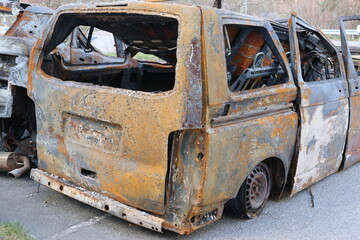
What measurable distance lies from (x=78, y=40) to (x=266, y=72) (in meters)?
2.73

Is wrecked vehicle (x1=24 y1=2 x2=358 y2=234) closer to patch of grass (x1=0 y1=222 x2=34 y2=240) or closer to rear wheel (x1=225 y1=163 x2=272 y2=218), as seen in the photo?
rear wheel (x1=225 y1=163 x2=272 y2=218)

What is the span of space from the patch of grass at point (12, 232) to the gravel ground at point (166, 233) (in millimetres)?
138

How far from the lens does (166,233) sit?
12.2ft

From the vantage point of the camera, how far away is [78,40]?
5754mm

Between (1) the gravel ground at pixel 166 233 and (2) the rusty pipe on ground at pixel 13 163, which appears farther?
(2) the rusty pipe on ground at pixel 13 163

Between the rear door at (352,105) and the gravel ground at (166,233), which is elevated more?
the rear door at (352,105)

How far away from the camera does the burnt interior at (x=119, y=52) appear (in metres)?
4.16

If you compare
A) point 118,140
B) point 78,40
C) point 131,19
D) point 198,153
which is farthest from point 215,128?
point 78,40

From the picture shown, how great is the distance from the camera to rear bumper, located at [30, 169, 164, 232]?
3.39m

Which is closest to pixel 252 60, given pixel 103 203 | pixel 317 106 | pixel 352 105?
pixel 317 106

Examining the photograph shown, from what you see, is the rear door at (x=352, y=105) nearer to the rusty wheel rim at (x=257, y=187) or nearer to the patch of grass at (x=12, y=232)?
the rusty wheel rim at (x=257, y=187)

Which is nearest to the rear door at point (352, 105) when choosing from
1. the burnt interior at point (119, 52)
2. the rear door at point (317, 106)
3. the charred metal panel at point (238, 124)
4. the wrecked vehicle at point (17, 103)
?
the rear door at point (317, 106)

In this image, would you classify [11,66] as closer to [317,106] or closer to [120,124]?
[120,124]

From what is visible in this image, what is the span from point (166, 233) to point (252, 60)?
179 centimetres
